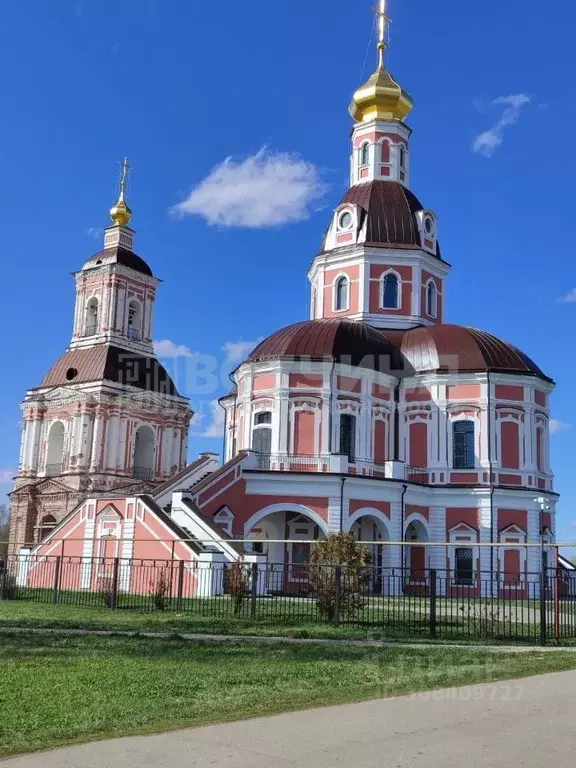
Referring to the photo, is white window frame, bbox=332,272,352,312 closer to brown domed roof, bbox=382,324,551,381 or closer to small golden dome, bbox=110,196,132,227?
brown domed roof, bbox=382,324,551,381

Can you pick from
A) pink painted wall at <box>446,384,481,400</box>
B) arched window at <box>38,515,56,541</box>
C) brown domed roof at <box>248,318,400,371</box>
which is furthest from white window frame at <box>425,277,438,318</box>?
arched window at <box>38,515,56,541</box>

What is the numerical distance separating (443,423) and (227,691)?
84.7ft

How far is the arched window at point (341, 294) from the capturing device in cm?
3834

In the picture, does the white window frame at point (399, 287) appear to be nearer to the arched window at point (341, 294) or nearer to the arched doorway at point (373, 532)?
the arched window at point (341, 294)

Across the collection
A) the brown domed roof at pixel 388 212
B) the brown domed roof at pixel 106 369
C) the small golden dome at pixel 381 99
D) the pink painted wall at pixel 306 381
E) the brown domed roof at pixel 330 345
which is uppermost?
the small golden dome at pixel 381 99

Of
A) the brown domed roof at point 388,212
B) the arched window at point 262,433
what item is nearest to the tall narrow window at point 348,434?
the arched window at point 262,433

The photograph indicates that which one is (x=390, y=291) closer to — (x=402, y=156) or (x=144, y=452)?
(x=402, y=156)

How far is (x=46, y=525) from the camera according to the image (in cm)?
4241

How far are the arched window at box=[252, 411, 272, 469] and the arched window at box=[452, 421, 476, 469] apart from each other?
24.0ft

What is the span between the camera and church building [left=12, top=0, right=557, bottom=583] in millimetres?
30078

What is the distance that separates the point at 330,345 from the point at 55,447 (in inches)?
774

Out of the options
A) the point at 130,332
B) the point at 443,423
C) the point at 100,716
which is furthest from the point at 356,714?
the point at 130,332

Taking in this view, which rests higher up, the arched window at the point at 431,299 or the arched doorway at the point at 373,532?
the arched window at the point at 431,299

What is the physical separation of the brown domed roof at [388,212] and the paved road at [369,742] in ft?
105
